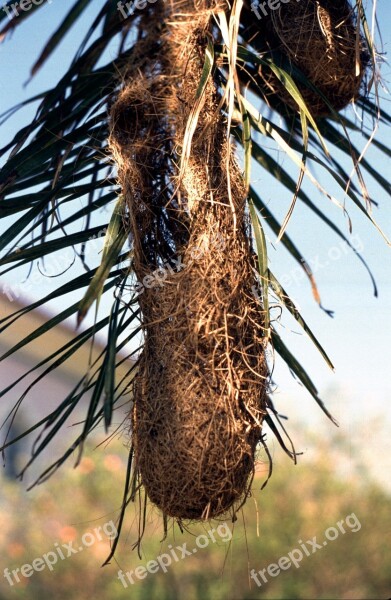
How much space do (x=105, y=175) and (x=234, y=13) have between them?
0.31 m

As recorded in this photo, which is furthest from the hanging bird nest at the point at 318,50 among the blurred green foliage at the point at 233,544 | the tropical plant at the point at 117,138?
the blurred green foliage at the point at 233,544

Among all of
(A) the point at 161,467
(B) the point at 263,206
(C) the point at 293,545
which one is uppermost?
(B) the point at 263,206

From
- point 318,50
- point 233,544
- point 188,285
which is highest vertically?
point 318,50

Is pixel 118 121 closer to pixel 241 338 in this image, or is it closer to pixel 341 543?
pixel 241 338

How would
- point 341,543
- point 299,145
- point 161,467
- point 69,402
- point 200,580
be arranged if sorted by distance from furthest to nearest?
point 341,543 < point 200,580 < point 299,145 < point 69,402 < point 161,467

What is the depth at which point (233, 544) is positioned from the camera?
4.07 m

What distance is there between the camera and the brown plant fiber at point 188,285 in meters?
0.95

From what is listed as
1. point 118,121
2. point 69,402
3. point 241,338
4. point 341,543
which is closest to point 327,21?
point 118,121

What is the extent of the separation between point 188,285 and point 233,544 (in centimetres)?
334

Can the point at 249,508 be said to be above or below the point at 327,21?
below

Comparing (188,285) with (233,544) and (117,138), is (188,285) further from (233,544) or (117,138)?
(233,544)

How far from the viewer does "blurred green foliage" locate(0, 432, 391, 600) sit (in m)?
4.10

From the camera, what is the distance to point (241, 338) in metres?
0.99

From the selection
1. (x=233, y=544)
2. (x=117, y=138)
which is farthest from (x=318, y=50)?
(x=233, y=544)
